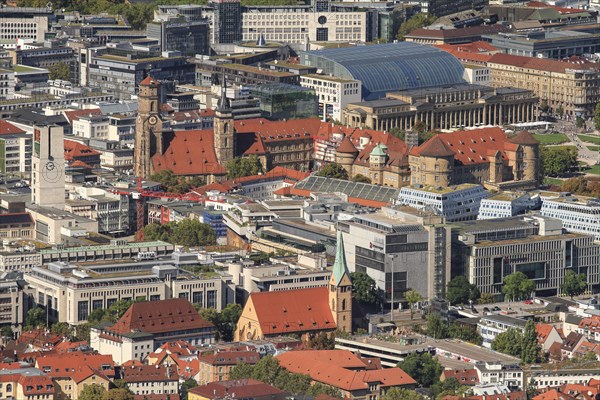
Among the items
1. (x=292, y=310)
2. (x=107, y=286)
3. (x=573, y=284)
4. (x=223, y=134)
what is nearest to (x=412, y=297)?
(x=292, y=310)

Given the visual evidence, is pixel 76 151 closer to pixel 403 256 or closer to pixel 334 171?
pixel 334 171

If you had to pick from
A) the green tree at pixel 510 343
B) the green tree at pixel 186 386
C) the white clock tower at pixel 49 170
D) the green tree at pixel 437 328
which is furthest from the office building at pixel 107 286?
the white clock tower at pixel 49 170

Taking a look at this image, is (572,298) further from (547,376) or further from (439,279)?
(547,376)

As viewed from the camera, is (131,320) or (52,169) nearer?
(131,320)

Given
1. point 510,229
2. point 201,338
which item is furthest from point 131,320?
point 510,229

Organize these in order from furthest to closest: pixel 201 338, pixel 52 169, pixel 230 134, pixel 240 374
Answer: pixel 230 134
pixel 52 169
pixel 201 338
pixel 240 374

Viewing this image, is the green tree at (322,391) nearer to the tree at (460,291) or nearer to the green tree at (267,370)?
the green tree at (267,370)

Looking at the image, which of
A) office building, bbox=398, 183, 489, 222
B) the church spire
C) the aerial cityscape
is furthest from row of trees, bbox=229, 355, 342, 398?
office building, bbox=398, 183, 489, 222
